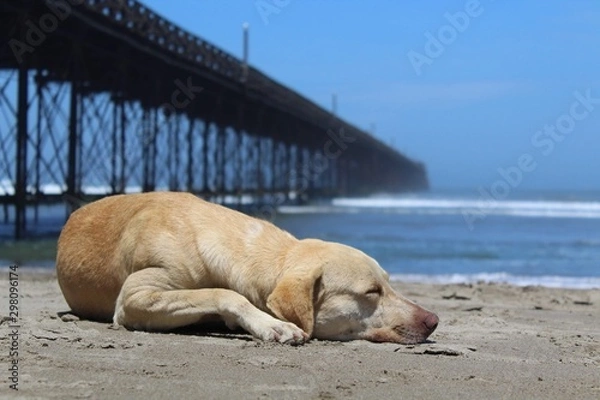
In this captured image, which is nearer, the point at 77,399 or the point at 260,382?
the point at 77,399

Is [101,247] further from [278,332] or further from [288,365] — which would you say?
[288,365]

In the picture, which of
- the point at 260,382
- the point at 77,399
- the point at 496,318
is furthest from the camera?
the point at 496,318

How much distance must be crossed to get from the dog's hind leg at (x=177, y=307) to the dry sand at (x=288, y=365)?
82 mm

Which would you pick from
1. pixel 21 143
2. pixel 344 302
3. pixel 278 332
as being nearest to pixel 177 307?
pixel 278 332

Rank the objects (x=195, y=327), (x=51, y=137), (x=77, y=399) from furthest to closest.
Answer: (x=51, y=137)
(x=195, y=327)
(x=77, y=399)

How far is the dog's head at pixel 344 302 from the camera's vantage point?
167 inches

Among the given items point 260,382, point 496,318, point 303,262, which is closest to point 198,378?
point 260,382

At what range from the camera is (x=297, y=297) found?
420 cm

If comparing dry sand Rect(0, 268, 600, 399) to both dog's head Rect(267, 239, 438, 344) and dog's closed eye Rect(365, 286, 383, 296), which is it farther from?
dog's closed eye Rect(365, 286, 383, 296)

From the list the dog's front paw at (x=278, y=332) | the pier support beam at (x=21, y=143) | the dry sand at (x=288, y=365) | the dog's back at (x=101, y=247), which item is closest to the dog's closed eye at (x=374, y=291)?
the dry sand at (x=288, y=365)

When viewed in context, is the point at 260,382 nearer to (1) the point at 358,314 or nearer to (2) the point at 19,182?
(1) the point at 358,314

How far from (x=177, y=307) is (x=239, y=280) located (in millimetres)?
354

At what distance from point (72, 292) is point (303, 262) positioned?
1.63m

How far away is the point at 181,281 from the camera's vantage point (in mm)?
4531
